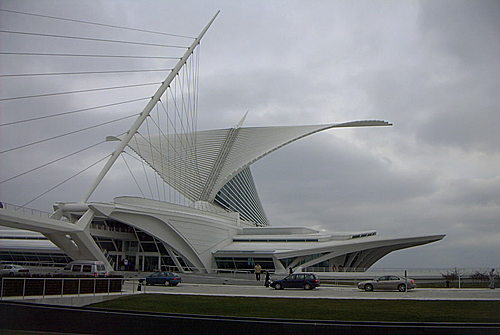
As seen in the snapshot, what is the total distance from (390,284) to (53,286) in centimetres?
1862

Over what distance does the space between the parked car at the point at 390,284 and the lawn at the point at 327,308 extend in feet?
27.3

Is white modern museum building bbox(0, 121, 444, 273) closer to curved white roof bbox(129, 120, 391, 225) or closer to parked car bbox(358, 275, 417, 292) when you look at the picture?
curved white roof bbox(129, 120, 391, 225)

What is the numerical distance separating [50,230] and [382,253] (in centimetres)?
3816

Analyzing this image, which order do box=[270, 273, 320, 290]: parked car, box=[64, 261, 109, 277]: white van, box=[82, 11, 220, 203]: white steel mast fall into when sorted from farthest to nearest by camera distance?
box=[82, 11, 220, 203]: white steel mast
box=[64, 261, 109, 277]: white van
box=[270, 273, 320, 290]: parked car

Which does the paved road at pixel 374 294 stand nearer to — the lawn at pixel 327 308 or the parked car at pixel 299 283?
the parked car at pixel 299 283

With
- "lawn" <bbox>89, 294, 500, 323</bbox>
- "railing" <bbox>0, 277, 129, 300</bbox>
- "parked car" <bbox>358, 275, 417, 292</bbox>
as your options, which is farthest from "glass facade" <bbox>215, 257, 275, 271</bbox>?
"railing" <bbox>0, 277, 129, 300</bbox>

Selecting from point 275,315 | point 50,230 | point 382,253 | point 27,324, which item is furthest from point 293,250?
point 27,324

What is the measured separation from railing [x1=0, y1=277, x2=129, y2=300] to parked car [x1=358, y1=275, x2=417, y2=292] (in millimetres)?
14430

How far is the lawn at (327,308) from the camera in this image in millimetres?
15469

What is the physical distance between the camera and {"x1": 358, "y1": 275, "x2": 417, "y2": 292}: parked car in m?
28.8

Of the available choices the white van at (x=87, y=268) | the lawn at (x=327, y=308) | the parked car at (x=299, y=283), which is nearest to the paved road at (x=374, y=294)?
the parked car at (x=299, y=283)

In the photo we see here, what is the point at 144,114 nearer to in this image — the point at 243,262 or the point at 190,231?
the point at 190,231

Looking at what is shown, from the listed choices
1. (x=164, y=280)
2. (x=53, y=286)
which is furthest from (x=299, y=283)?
(x=53, y=286)

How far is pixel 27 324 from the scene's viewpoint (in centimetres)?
1200
